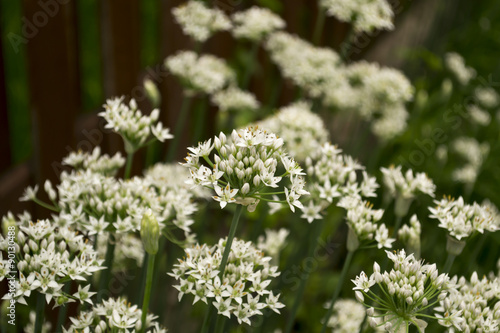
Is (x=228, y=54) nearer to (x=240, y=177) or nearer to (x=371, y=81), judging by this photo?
(x=371, y=81)

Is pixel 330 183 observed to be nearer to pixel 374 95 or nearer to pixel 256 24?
pixel 256 24

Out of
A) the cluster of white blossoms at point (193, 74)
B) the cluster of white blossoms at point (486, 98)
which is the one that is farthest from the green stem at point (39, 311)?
the cluster of white blossoms at point (486, 98)

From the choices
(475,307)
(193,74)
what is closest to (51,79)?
(193,74)

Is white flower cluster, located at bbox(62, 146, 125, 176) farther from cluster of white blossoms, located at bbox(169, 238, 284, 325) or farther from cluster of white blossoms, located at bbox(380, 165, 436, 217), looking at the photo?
cluster of white blossoms, located at bbox(380, 165, 436, 217)

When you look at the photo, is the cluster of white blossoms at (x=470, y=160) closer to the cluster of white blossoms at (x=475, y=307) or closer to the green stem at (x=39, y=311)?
the cluster of white blossoms at (x=475, y=307)

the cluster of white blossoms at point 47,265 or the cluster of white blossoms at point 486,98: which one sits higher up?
the cluster of white blossoms at point 47,265

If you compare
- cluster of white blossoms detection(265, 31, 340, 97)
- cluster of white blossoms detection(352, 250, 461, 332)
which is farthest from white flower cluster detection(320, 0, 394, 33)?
cluster of white blossoms detection(352, 250, 461, 332)
